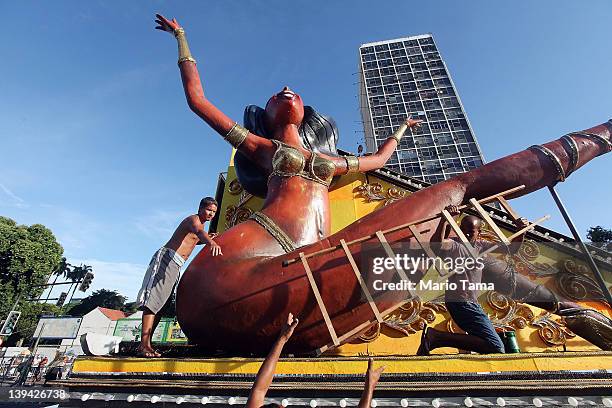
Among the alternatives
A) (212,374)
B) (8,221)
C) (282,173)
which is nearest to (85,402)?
(212,374)

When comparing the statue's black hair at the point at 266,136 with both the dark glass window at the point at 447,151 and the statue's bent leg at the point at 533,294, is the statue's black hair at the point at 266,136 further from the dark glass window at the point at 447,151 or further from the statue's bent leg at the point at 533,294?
the dark glass window at the point at 447,151

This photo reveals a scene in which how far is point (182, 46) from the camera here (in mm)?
4672

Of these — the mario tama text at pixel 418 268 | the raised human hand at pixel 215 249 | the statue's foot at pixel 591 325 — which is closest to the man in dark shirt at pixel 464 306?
the mario tama text at pixel 418 268

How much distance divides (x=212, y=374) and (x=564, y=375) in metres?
2.60

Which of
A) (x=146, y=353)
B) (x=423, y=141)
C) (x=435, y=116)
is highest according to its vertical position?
(x=435, y=116)

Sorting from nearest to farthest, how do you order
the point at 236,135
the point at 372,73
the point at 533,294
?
the point at 533,294, the point at 236,135, the point at 372,73

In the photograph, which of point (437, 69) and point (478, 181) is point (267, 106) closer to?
point (478, 181)

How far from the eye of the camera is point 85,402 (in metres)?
2.95

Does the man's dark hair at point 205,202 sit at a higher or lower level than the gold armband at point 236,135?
lower

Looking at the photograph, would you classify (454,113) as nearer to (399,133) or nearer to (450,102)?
(450,102)

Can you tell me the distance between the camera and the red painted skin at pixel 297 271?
2.98 m

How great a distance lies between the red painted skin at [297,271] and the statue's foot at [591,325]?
4.06 ft

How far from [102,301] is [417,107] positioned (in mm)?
58610

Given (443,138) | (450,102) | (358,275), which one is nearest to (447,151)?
(443,138)
